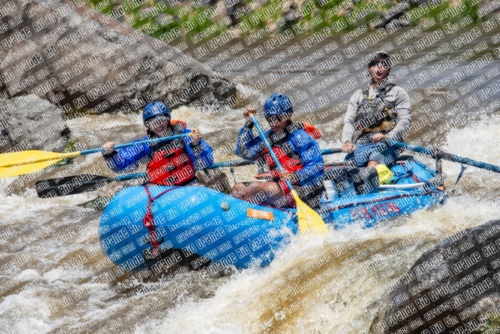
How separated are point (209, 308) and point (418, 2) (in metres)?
13.7

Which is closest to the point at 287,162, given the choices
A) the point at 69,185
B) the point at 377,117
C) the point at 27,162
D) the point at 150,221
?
the point at 377,117

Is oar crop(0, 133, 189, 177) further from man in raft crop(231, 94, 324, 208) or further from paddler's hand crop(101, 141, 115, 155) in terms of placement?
man in raft crop(231, 94, 324, 208)

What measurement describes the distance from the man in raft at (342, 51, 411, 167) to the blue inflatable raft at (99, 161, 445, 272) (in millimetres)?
1006

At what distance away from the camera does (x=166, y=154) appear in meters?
6.43

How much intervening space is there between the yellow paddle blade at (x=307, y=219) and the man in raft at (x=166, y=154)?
1099 millimetres

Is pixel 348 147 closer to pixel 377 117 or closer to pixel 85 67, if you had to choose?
pixel 377 117

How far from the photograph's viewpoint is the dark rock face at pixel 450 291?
387 cm

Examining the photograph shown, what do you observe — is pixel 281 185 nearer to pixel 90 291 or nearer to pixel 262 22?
pixel 90 291

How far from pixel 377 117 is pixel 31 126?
15.9 ft

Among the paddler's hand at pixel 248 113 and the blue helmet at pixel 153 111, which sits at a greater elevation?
the blue helmet at pixel 153 111

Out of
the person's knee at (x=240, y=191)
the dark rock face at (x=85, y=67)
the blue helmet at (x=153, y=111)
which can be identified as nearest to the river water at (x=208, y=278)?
the person's knee at (x=240, y=191)

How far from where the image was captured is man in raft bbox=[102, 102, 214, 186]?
6.39 metres

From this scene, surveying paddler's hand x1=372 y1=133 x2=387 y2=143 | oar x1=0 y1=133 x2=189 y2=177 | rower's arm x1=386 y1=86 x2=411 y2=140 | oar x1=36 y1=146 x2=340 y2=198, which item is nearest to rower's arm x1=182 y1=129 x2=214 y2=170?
oar x1=36 y1=146 x2=340 y2=198

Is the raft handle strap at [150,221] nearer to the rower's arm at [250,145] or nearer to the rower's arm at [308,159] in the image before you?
the rower's arm at [250,145]
